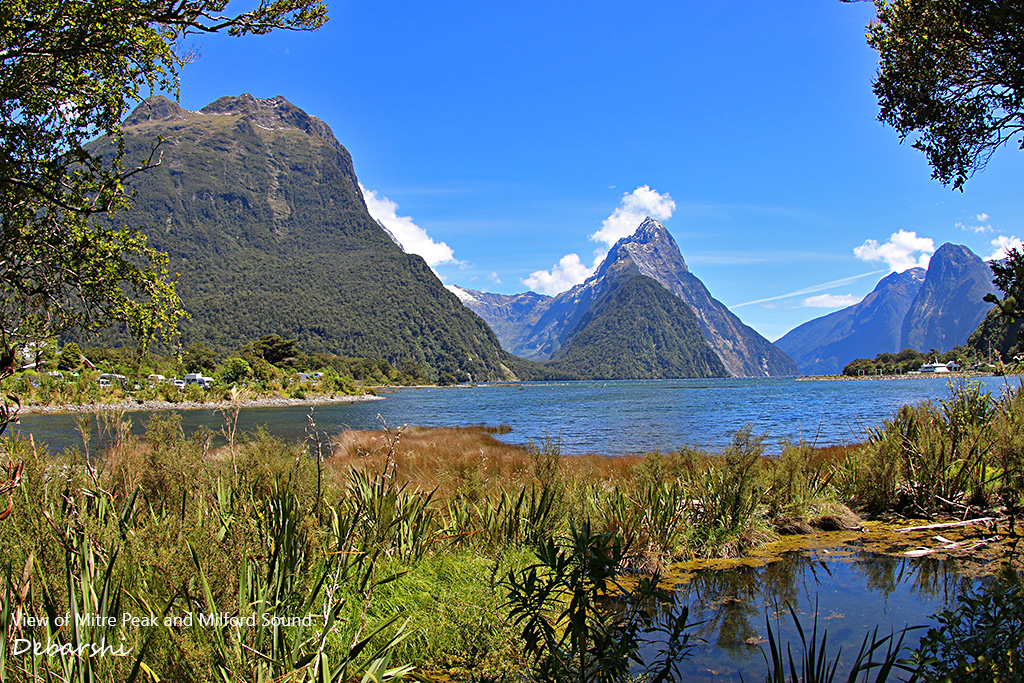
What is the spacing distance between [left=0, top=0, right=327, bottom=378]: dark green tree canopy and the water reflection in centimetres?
592

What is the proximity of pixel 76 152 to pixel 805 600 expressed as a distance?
8.51 m

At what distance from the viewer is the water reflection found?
12.8 feet

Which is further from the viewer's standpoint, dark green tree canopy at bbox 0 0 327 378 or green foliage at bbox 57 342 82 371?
dark green tree canopy at bbox 0 0 327 378

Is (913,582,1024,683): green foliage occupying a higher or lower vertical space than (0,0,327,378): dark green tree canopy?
lower

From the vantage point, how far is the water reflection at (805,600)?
154 inches

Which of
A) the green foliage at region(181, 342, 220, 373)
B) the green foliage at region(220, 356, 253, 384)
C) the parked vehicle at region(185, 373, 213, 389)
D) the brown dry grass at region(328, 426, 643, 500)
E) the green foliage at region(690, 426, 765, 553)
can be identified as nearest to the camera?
the brown dry grass at region(328, 426, 643, 500)

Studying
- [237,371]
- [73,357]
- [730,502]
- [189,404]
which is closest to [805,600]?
[730,502]

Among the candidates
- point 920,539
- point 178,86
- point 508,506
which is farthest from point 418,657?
point 178,86

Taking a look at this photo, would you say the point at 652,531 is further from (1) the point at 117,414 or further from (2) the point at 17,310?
(2) the point at 17,310

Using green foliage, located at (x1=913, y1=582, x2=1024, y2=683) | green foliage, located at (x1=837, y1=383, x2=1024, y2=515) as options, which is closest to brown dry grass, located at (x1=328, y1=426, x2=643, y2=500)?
green foliage, located at (x1=913, y1=582, x2=1024, y2=683)

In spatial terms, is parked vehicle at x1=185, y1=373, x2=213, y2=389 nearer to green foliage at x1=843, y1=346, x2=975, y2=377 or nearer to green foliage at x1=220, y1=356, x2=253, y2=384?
green foliage at x1=220, y1=356, x2=253, y2=384

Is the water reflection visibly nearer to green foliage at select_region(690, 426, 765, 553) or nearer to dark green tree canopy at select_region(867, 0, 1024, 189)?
green foliage at select_region(690, 426, 765, 553)

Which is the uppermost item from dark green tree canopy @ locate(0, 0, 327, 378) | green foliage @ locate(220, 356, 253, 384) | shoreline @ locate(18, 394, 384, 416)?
dark green tree canopy @ locate(0, 0, 327, 378)

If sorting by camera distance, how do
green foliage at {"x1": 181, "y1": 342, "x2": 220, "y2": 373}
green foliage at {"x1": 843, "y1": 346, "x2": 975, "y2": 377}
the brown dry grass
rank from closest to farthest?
the brown dry grass → green foliage at {"x1": 181, "y1": 342, "x2": 220, "y2": 373} → green foliage at {"x1": 843, "y1": 346, "x2": 975, "y2": 377}
